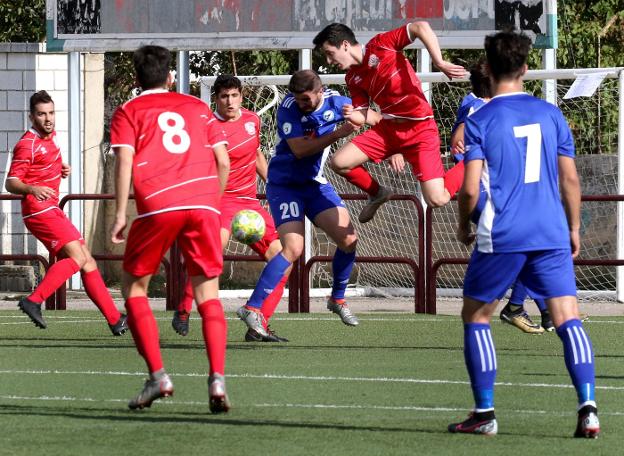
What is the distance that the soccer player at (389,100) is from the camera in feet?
36.6

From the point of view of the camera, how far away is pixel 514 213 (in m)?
6.73

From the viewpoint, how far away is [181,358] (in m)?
10.5

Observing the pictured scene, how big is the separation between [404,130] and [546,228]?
4.67 m

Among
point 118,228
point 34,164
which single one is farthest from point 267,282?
point 118,228

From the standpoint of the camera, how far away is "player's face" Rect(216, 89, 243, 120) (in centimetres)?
1216

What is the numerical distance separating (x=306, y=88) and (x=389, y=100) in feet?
2.29

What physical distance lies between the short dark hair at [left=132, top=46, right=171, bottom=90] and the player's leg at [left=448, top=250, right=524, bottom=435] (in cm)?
196

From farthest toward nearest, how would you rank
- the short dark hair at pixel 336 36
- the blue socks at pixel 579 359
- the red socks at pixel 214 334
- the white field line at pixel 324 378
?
1. the short dark hair at pixel 336 36
2. the white field line at pixel 324 378
3. the red socks at pixel 214 334
4. the blue socks at pixel 579 359

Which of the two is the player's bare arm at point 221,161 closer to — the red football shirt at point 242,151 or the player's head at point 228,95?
the player's head at point 228,95

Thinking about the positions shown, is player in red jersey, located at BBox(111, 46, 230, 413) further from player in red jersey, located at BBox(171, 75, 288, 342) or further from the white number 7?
player in red jersey, located at BBox(171, 75, 288, 342)

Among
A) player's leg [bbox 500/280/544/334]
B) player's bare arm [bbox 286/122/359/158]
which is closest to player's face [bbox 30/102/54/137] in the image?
player's bare arm [bbox 286/122/359/158]

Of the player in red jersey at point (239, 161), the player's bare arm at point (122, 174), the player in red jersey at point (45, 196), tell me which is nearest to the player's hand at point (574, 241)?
the player's bare arm at point (122, 174)

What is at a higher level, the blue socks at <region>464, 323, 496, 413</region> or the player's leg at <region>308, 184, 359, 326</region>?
the player's leg at <region>308, 184, 359, 326</region>

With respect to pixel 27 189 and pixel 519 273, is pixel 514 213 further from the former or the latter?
pixel 27 189
